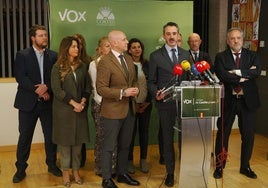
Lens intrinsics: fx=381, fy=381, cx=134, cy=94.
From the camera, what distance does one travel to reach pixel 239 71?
12.9ft

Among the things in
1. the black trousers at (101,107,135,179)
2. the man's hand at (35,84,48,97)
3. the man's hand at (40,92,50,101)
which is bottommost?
the black trousers at (101,107,135,179)

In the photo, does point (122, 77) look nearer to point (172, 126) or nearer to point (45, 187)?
point (172, 126)

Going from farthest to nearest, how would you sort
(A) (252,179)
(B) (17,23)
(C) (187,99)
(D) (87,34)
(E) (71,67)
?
1. (B) (17,23)
2. (D) (87,34)
3. (A) (252,179)
4. (E) (71,67)
5. (C) (187,99)

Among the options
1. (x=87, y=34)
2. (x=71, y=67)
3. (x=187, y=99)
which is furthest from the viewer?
(x=87, y=34)

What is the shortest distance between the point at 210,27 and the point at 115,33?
11.7 ft

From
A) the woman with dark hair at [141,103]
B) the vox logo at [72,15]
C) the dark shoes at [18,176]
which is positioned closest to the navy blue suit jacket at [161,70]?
the woman with dark hair at [141,103]

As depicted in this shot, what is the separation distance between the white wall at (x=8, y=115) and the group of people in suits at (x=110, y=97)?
47.5 inches

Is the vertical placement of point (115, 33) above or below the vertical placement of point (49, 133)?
above

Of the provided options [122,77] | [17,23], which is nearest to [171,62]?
[122,77]

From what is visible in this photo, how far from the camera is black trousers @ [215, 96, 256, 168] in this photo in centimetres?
411

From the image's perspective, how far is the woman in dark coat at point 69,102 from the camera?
379 centimetres

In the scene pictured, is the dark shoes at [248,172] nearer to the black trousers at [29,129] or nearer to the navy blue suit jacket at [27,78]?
the black trousers at [29,129]

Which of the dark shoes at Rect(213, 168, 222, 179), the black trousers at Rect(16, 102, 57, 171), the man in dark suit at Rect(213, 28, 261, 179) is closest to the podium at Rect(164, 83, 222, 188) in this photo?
the man in dark suit at Rect(213, 28, 261, 179)

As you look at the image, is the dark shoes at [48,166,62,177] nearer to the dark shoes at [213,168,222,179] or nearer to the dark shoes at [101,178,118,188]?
the dark shoes at [101,178,118,188]
